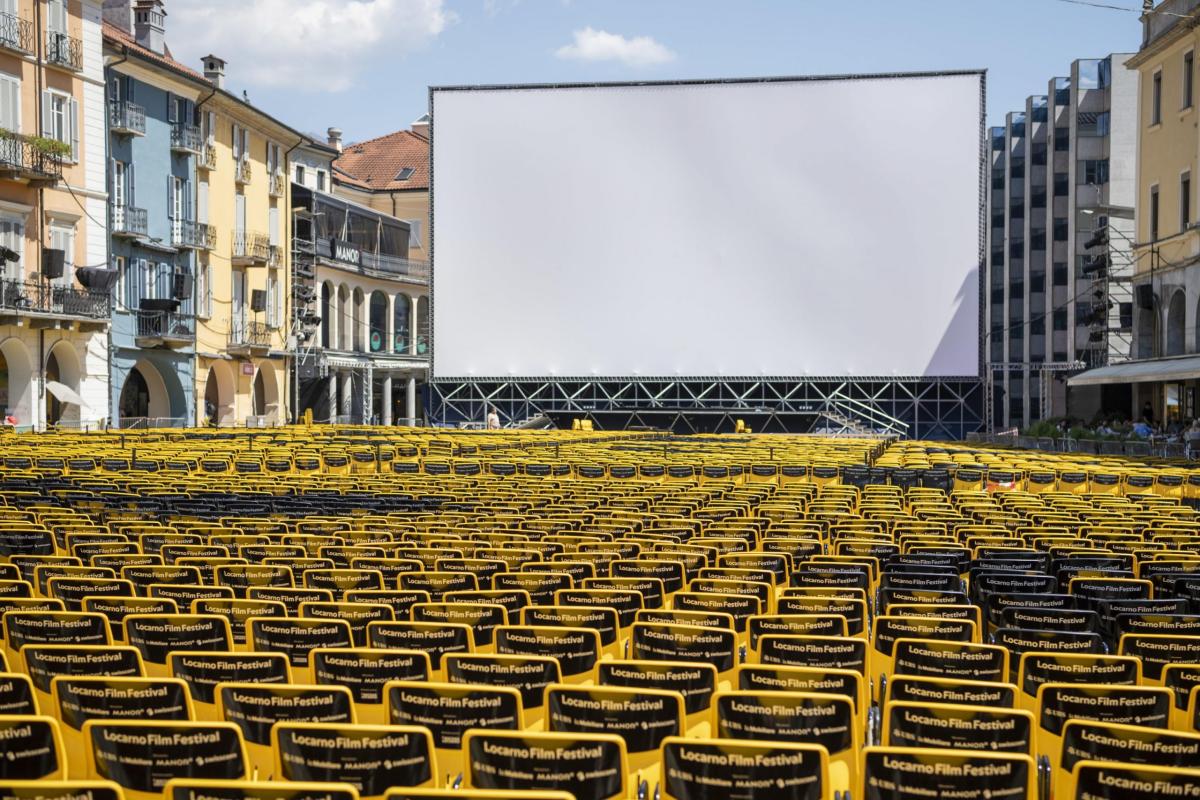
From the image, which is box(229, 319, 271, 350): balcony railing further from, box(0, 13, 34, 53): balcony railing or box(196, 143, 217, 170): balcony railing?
box(0, 13, 34, 53): balcony railing

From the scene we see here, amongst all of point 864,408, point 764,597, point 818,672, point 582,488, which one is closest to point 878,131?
point 864,408

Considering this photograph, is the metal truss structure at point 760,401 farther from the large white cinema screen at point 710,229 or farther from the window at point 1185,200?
the window at point 1185,200

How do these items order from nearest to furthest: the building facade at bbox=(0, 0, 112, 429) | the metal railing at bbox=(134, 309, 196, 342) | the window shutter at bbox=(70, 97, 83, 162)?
the building facade at bbox=(0, 0, 112, 429) < the window shutter at bbox=(70, 97, 83, 162) < the metal railing at bbox=(134, 309, 196, 342)

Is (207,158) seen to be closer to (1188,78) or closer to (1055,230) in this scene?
(1188,78)

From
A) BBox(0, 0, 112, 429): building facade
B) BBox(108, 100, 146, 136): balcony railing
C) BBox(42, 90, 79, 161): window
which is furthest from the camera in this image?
BBox(108, 100, 146, 136): balcony railing

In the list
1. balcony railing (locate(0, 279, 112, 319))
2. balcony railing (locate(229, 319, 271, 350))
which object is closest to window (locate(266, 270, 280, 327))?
balcony railing (locate(229, 319, 271, 350))

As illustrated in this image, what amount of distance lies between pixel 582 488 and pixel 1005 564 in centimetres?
806

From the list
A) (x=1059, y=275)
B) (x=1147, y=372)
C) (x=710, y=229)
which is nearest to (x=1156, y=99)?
(x=1147, y=372)

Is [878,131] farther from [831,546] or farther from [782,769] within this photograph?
[782,769]

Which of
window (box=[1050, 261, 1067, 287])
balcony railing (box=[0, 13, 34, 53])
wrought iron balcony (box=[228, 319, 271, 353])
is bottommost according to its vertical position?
wrought iron balcony (box=[228, 319, 271, 353])

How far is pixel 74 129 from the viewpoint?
31875 millimetres

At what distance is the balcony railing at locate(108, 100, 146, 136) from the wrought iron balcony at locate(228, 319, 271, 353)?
8.40 meters

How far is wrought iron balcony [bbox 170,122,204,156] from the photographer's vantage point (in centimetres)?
3784

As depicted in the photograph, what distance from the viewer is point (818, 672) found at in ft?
15.2
